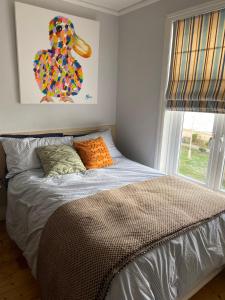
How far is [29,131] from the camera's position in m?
2.55

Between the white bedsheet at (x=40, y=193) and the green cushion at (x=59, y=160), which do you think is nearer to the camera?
the white bedsheet at (x=40, y=193)

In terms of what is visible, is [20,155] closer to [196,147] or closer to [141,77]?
[141,77]

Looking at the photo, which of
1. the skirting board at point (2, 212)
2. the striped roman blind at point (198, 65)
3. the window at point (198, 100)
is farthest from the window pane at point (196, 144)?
the skirting board at point (2, 212)

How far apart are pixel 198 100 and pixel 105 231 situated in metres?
1.55

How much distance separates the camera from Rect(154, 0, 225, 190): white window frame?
2094mm

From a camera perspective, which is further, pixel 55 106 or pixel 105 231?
pixel 55 106

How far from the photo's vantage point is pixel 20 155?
222 cm

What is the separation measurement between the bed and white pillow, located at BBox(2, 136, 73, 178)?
3.3 inches

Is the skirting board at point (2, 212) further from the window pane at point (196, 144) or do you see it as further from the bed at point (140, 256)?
the window pane at point (196, 144)

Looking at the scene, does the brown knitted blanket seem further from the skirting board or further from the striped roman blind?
the skirting board

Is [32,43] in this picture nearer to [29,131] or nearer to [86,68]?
[86,68]

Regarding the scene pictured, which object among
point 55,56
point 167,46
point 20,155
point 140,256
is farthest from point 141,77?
point 140,256

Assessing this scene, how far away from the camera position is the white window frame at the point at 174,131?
6.87 feet

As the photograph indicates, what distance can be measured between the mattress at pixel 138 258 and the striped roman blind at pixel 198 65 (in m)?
0.83
